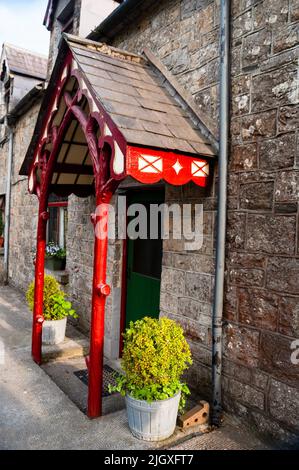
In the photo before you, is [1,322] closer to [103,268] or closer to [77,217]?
[77,217]

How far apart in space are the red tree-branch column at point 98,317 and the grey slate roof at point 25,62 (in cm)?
884

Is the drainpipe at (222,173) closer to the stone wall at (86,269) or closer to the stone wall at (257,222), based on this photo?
the stone wall at (257,222)

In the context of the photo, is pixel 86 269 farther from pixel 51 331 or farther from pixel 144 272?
pixel 144 272

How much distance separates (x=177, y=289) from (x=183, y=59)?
2527 mm

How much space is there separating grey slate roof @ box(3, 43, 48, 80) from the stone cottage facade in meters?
7.54

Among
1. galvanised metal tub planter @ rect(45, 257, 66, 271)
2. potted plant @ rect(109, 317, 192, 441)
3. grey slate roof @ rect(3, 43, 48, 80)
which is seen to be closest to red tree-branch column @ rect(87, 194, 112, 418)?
potted plant @ rect(109, 317, 192, 441)

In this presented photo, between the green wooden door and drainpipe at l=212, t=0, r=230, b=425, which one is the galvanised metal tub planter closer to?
the green wooden door

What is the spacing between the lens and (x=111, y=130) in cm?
297

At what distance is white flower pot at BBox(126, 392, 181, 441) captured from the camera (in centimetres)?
295

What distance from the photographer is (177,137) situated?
329cm

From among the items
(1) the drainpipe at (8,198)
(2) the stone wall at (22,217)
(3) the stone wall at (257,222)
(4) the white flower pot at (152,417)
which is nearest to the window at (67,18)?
(2) the stone wall at (22,217)

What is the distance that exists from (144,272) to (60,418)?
2077mm

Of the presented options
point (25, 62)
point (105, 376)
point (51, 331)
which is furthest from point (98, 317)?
point (25, 62)

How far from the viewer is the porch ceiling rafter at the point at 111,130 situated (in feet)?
9.78
